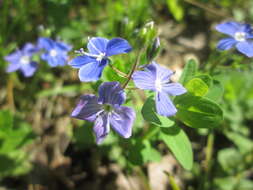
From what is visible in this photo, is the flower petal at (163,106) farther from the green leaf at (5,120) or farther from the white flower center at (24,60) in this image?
the white flower center at (24,60)

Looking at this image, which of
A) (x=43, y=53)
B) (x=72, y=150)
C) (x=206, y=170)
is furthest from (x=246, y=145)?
(x=43, y=53)

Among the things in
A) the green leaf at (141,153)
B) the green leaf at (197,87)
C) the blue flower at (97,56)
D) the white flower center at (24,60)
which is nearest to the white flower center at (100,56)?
the blue flower at (97,56)

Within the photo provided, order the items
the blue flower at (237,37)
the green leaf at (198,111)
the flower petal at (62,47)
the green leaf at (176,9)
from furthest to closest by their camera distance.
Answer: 1. the green leaf at (176,9)
2. the flower petal at (62,47)
3. the blue flower at (237,37)
4. the green leaf at (198,111)

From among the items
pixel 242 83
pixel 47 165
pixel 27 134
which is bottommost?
pixel 47 165

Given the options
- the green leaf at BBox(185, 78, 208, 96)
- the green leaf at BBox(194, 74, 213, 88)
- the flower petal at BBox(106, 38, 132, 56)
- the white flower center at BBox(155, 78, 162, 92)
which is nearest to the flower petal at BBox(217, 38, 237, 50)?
the green leaf at BBox(194, 74, 213, 88)

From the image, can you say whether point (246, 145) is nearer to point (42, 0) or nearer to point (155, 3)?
point (155, 3)

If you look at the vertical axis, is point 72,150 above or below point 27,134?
below

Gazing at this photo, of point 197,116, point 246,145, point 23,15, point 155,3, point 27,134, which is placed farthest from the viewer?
point 155,3
